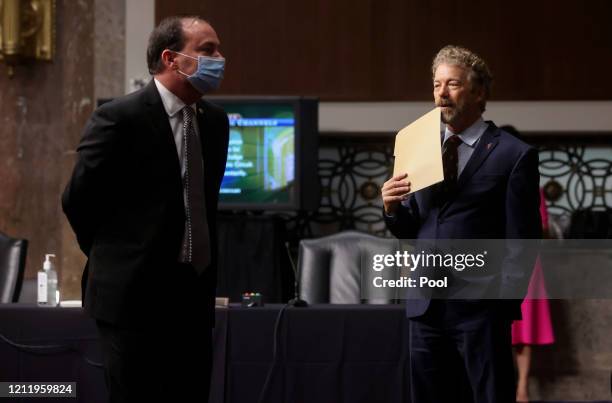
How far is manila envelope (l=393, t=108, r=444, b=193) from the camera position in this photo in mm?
2563

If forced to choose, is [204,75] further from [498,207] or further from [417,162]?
[498,207]

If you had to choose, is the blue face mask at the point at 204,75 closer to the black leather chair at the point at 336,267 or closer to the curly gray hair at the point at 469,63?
the curly gray hair at the point at 469,63

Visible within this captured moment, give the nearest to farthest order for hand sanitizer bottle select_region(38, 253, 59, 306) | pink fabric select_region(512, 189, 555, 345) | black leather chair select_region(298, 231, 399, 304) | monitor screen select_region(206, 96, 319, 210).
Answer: hand sanitizer bottle select_region(38, 253, 59, 306) < black leather chair select_region(298, 231, 399, 304) < pink fabric select_region(512, 189, 555, 345) < monitor screen select_region(206, 96, 319, 210)

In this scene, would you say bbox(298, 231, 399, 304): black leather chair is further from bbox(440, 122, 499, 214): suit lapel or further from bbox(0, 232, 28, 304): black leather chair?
bbox(440, 122, 499, 214): suit lapel

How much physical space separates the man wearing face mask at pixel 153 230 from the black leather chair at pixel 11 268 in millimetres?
2180

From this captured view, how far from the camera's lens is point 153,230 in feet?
8.12

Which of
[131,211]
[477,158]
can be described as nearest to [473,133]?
[477,158]

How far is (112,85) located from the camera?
22.0 feet

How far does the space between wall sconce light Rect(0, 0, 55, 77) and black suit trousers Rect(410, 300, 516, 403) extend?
15.0 ft

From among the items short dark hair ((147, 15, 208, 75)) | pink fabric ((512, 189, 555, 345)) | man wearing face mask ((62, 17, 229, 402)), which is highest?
short dark hair ((147, 15, 208, 75))

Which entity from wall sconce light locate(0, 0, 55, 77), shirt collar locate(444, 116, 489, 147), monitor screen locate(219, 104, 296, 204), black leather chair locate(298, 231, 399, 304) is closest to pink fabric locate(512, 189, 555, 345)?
black leather chair locate(298, 231, 399, 304)

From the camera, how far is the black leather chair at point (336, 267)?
186 inches

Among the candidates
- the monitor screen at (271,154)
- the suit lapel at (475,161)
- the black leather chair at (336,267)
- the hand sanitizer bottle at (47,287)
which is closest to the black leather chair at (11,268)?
the hand sanitizer bottle at (47,287)

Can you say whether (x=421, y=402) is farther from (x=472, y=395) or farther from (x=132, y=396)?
(x=132, y=396)
